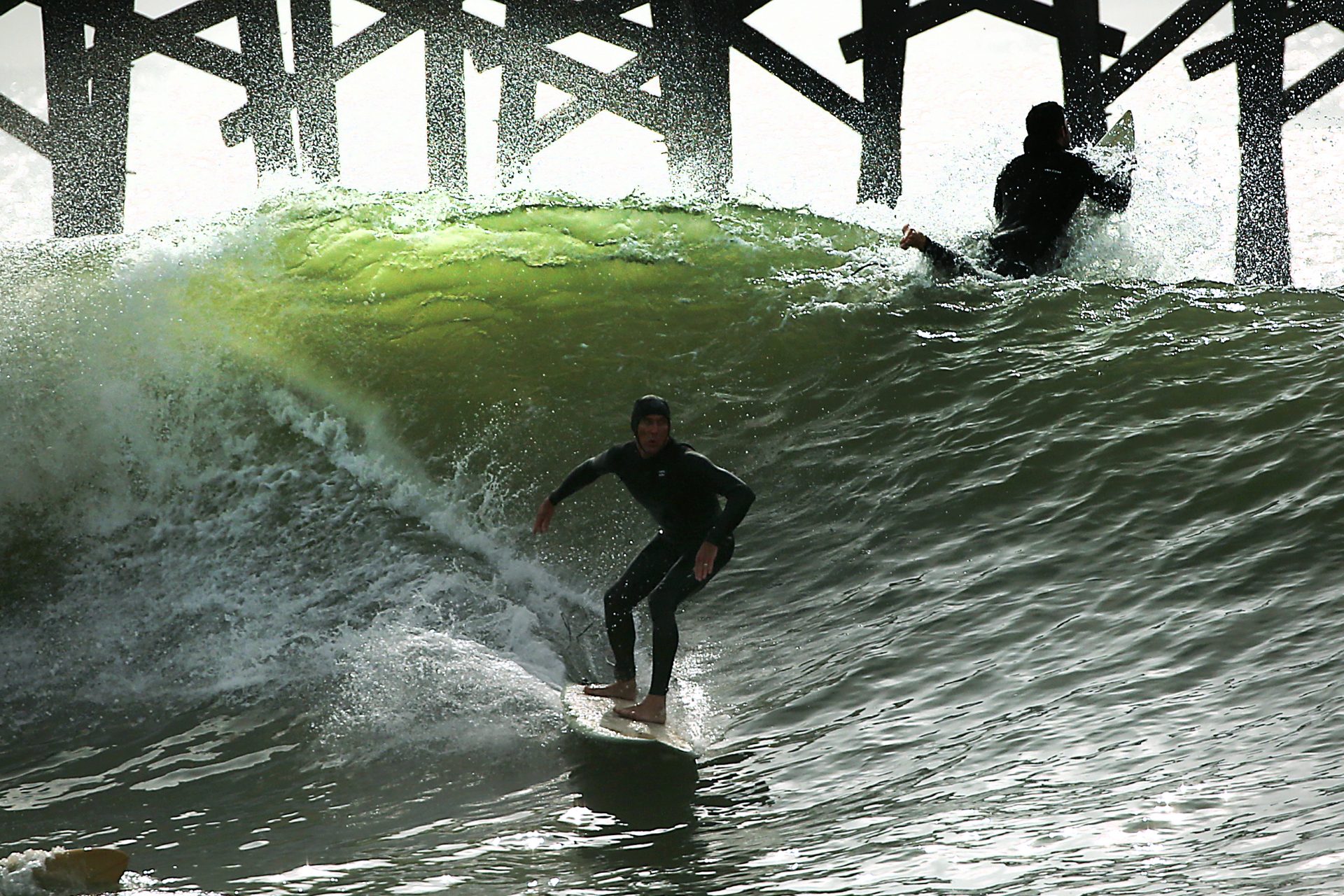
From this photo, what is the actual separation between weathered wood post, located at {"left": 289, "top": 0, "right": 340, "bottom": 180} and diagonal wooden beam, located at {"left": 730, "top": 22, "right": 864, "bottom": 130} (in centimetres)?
339

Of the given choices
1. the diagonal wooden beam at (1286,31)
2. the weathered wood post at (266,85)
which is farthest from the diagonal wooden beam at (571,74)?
the diagonal wooden beam at (1286,31)

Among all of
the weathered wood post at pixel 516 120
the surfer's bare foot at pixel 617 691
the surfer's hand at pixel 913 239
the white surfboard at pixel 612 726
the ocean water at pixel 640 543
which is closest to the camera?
the ocean water at pixel 640 543

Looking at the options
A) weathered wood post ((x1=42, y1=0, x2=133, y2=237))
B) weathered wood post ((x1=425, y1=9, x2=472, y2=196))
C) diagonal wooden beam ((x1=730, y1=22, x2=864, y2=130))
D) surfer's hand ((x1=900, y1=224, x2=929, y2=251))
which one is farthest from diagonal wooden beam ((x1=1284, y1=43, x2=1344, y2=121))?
weathered wood post ((x1=42, y1=0, x2=133, y2=237))

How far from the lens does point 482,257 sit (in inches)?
350

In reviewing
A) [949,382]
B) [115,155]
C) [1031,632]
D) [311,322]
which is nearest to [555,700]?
[1031,632]

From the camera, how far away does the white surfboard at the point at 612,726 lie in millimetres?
4594

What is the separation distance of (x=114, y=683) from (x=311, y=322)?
3.01m

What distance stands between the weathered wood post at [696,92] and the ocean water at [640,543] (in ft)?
2.13

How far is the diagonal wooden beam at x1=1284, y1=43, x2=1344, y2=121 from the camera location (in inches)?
389

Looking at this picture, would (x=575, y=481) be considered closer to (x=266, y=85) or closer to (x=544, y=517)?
(x=544, y=517)

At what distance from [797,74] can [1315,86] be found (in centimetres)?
424

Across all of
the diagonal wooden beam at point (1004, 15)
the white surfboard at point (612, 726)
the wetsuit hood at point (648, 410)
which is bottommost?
the white surfboard at point (612, 726)

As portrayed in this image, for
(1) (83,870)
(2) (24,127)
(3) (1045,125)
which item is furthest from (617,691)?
(2) (24,127)

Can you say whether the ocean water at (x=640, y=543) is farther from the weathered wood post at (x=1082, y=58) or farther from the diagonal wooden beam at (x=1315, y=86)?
the diagonal wooden beam at (x=1315, y=86)
